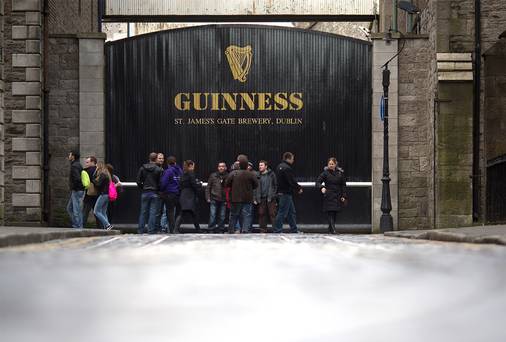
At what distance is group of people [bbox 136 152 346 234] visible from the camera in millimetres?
19125

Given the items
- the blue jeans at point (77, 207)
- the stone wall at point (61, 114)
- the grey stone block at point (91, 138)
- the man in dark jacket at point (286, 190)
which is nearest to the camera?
the blue jeans at point (77, 207)

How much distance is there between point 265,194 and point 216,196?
3.48ft

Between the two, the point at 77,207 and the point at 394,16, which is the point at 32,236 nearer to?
the point at 77,207

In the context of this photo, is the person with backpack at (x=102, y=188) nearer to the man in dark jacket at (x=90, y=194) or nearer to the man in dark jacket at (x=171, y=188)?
the man in dark jacket at (x=90, y=194)

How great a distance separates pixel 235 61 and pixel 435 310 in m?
18.1

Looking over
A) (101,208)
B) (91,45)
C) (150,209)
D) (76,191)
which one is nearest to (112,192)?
(101,208)

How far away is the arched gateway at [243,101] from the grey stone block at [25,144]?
1825 mm

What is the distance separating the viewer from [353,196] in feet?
69.7

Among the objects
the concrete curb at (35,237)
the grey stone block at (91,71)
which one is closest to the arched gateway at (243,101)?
the grey stone block at (91,71)

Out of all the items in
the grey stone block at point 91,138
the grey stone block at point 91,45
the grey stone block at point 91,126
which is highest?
the grey stone block at point 91,45

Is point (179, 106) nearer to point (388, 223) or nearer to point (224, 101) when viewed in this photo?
point (224, 101)

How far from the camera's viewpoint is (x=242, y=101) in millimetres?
21578

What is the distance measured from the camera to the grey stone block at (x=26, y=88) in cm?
2008

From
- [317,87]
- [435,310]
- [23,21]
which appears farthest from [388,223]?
[435,310]
